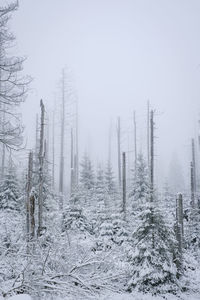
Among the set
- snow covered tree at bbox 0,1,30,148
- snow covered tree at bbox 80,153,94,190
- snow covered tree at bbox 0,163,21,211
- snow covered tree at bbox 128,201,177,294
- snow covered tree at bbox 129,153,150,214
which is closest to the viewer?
snow covered tree at bbox 0,1,30,148

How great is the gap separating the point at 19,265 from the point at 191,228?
13700 mm

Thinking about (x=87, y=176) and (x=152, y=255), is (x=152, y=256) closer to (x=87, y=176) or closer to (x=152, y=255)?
(x=152, y=255)

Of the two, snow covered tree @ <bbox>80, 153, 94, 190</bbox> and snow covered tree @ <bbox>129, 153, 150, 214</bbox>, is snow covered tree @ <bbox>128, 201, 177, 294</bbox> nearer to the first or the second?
snow covered tree @ <bbox>129, 153, 150, 214</bbox>

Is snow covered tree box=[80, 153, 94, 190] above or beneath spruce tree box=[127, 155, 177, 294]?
above

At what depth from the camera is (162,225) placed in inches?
437

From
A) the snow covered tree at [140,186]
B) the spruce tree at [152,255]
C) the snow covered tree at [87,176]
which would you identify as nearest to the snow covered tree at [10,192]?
the snow covered tree at [87,176]

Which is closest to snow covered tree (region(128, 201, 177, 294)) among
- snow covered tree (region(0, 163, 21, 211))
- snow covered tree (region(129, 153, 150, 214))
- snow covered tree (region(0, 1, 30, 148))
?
snow covered tree (region(0, 1, 30, 148))

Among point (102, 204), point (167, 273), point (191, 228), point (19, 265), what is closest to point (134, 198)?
point (102, 204)

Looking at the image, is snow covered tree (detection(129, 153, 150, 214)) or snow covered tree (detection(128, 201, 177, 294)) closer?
snow covered tree (detection(128, 201, 177, 294))

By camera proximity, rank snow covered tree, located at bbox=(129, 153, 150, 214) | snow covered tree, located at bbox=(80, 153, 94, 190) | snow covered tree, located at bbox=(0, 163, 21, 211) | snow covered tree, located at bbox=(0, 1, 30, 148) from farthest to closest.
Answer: snow covered tree, located at bbox=(80, 153, 94, 190) → snow covered tree, located at bbox=(129, 153, 150, 214) → snow covered tree, located at bbox=(0, 163, 21, 211) → snow covered tree, located at bbox=(0, 1, 30, 148)

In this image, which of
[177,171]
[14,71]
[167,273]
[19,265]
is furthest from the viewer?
[177,171]

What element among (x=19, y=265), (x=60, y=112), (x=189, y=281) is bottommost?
(x=189, y=281)

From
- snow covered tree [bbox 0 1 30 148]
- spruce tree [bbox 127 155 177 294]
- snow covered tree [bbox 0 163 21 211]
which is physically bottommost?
spruce tree [bbox 127 155 177 294]

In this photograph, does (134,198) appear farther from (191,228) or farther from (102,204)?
(191,228)
